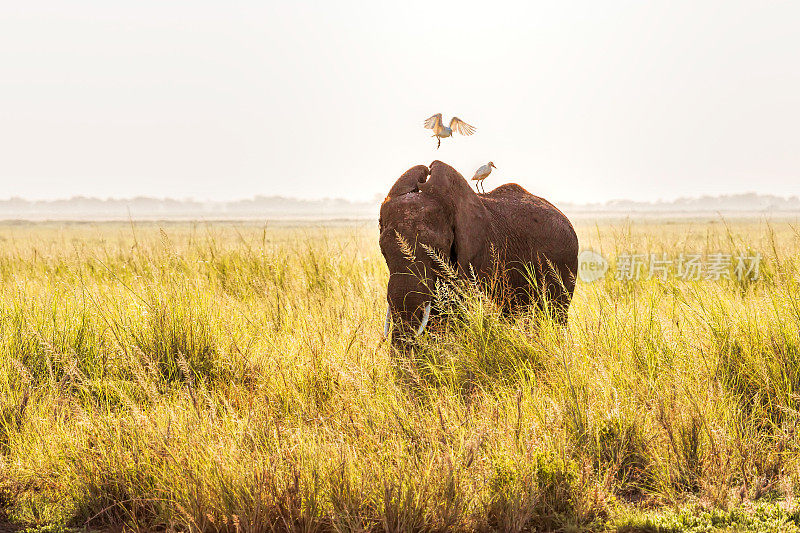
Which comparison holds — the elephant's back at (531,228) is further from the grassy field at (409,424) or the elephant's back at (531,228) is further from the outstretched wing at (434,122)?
the outstretched wing at (434,122)

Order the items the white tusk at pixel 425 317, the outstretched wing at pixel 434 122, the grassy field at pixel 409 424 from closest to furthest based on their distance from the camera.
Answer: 1. the grassy field at pixel 409 424
2. the white tusk at pixel 425 317
3. the outstretched wing at pixel 434 122

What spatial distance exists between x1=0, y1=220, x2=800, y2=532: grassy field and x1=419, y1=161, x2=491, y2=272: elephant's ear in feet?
1.13

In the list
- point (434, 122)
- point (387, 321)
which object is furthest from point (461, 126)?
point (387, 321)

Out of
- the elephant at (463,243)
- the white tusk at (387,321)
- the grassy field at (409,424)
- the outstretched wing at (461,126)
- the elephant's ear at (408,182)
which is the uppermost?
the outstretched wing at (461,126)

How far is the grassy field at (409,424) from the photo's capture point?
3236 millimetres

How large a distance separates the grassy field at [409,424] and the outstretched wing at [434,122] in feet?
5.63

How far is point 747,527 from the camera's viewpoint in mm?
3182

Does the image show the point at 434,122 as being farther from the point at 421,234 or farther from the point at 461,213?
the point at 421,234

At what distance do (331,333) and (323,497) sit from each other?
271 cm

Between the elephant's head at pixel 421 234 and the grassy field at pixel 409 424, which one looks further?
the elephant's head at pixel 421 234

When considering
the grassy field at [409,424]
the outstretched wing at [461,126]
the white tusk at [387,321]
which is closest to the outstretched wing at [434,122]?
the outstretched wing at [461,126]

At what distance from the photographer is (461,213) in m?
5.38

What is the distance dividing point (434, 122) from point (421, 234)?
5.05 ft

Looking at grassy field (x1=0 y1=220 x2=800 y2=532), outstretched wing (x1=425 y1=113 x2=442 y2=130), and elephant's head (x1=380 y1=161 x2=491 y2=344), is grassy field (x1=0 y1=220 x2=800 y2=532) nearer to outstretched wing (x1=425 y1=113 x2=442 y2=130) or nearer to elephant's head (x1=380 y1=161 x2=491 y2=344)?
elephant's head (x1=380 y1=161 x2=491 y2=344)
